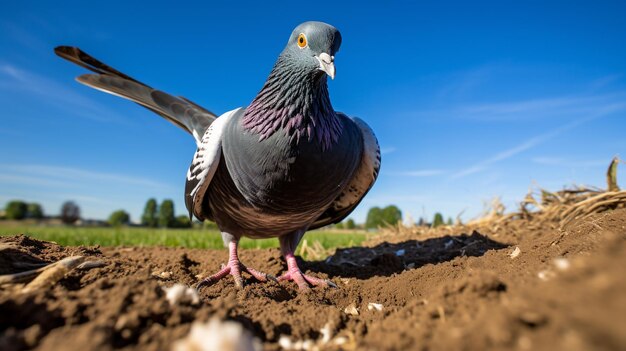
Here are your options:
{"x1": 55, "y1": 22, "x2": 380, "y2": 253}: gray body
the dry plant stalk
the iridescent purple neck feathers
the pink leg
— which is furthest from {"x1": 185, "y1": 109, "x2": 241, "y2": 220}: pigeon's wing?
the dry plant stalk

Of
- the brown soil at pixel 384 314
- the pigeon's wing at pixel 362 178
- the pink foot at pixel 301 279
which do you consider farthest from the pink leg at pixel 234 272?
the pigeon's wing at pixel 362 178

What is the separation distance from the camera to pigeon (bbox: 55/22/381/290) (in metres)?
3.27

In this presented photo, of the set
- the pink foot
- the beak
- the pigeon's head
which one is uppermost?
the pigeon's head

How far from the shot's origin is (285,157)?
3.21 metres

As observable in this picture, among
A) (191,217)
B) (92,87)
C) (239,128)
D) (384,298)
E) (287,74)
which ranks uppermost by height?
(92,87)

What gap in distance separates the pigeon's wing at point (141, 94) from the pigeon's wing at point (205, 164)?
3.26ft

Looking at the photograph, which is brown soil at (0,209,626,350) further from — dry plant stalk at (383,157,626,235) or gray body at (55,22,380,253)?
dry plant stalk at (383,157,626,235)

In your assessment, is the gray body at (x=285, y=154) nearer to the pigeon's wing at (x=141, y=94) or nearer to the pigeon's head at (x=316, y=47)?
the pigeon's head at (x=316, y=47)

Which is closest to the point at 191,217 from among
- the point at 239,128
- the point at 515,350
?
the point at 239,128

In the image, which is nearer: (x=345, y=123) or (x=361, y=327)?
(x=361, y=327)

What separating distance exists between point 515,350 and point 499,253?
2.86m

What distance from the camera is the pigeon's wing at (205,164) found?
11.9 ft

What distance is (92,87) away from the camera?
16.2ft

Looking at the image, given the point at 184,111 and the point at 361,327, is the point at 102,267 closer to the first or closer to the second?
the point at 361,327
